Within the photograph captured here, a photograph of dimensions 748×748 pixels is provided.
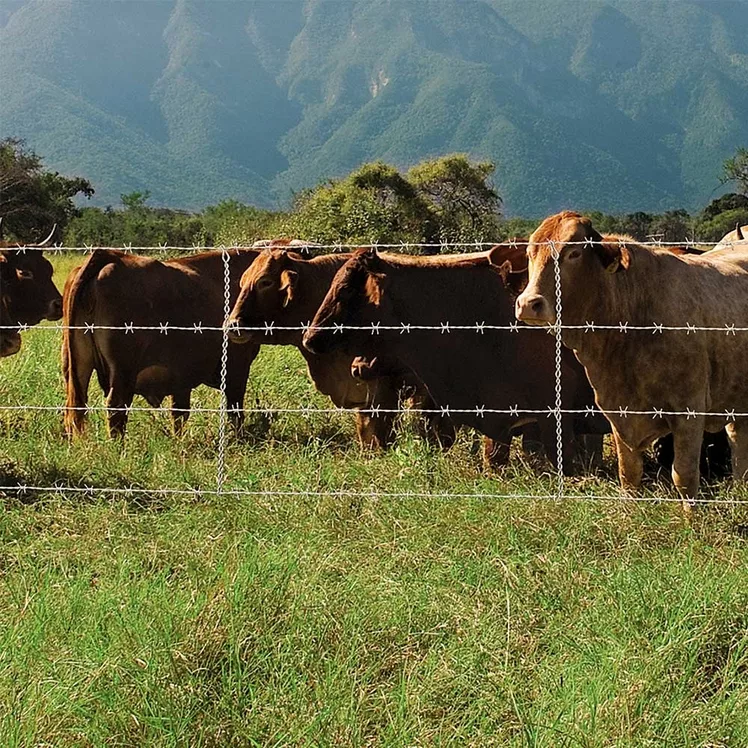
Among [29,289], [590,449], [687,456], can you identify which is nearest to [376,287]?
[590,449]

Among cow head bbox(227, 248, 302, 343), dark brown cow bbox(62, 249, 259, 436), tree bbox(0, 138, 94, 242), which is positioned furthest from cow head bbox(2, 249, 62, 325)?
tree bbox(0, 138, 94, 242)

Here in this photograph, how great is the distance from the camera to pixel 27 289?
349 inches

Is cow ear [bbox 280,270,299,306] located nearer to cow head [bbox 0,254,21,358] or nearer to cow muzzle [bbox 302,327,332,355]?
cow muzzle [bbox 302,327,332,355]

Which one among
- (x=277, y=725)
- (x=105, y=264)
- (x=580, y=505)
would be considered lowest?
(x=277, y=725)

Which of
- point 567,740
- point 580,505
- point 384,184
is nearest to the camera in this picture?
point 567,740

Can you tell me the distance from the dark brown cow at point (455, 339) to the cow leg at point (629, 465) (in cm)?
102

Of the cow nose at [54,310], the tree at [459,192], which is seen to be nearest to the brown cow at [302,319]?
the cow nose at [54,310]

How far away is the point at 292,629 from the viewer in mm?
4031

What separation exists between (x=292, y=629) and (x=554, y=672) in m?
1.01

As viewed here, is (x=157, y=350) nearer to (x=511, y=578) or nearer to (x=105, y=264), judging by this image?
(x=105, y=264)

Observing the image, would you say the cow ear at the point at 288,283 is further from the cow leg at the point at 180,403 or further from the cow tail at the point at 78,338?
the cow tail at the point at 78,338

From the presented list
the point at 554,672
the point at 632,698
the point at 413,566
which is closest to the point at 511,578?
the point at 413,566

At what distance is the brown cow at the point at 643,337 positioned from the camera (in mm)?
5641

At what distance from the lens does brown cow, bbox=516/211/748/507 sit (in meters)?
5.64
